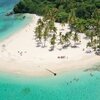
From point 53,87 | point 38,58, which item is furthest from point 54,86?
point 38,58

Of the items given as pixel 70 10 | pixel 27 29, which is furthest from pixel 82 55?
pixel 70 10

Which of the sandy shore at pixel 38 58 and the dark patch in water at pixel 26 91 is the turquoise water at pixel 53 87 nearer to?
the dark patch in water at pixel 26 91

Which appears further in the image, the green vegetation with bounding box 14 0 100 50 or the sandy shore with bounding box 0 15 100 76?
the green vegetation with bounding box 14 0 100 50

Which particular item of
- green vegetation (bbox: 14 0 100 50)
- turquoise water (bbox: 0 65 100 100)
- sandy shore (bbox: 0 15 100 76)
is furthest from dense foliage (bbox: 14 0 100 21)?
turquoise water (bbox: 0 65 100 100)

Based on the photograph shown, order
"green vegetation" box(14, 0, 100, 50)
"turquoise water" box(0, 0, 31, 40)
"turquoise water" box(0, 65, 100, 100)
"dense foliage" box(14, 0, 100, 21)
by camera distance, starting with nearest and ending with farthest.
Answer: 1. "turquoise water" box(0, 65, 100, 100)
2. "green vegetation" box(14, 0, 100, 50)
3. "dense foliage" box(14, 0, 100, 21)
4. "turquoise water" box(0, 0, 31, 40)

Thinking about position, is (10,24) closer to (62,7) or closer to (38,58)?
(62,7)

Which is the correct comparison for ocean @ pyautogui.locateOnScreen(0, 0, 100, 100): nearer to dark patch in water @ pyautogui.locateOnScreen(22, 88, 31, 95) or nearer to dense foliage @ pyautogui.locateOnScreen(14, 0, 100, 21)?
dark patch in water @ pyautogui.locateOnScreen(22, 88, 31, 95)
